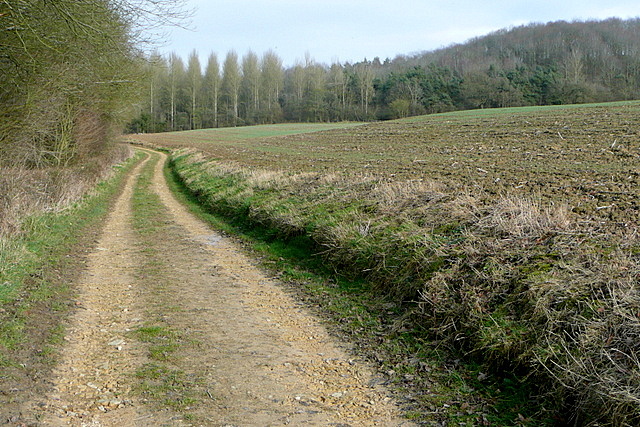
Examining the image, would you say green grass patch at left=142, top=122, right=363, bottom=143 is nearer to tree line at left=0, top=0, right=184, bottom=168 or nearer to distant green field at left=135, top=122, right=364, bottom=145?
distant green field at left=135, top=122, right=364, bottom=145

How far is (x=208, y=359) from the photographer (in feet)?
18.2

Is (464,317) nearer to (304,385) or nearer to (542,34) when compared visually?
(304,385)

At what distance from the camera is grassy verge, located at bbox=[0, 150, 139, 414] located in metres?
5.14

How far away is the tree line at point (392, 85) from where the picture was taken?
254 feet

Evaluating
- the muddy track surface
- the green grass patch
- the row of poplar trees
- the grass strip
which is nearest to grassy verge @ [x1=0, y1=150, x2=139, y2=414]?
the muddy track surface

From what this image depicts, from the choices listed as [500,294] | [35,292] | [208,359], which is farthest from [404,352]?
[35,292]

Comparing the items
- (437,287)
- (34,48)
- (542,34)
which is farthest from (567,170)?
(542,34)

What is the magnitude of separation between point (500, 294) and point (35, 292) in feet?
20.6

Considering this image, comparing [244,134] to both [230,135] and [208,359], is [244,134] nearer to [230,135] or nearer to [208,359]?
[230,135]

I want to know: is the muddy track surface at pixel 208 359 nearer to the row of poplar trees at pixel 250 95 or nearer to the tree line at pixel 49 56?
the tree line at pixel 49 56

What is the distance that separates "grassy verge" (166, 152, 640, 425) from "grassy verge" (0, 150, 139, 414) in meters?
3.55

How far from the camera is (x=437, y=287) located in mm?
6539

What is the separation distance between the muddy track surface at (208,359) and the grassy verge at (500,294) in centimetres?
74

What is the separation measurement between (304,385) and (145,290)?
12.8 ft
